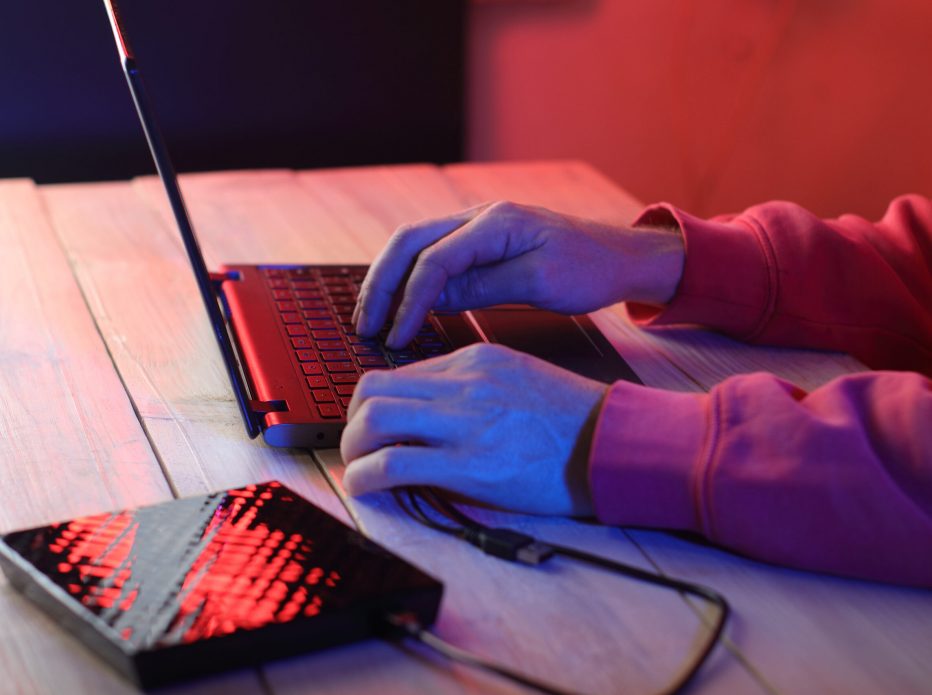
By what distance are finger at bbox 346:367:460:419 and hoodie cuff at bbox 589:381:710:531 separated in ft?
0.35

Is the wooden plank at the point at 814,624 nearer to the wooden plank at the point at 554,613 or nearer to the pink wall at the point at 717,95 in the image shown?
the wooden plank at the point at 554,613

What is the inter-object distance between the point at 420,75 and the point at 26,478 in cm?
159

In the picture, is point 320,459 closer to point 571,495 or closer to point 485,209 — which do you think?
point 571,495

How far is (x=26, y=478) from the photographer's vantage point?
2.26 feet

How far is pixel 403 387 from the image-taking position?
69 centimetres

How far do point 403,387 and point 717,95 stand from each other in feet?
5.96

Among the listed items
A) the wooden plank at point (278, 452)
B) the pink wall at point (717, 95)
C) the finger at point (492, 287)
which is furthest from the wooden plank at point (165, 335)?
the pink wall at point (717, 95)

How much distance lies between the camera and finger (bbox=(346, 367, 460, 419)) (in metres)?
0.69

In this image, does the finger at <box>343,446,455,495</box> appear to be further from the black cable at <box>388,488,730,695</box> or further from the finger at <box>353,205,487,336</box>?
the finger at <box>353,205,487,336</box>

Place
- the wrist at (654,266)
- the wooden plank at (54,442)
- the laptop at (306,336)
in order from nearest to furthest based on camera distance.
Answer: the wooden plank at (54,442) → the laptop at (306,336) → the wrist at (654,266)

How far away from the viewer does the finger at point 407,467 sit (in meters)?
0.66

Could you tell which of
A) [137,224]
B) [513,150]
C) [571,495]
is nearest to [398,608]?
[571,495]

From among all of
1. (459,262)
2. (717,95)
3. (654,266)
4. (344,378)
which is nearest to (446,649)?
(344,378)

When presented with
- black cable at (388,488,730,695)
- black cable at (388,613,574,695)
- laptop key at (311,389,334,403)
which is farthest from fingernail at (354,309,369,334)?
black cable at (388,613,574,695)
